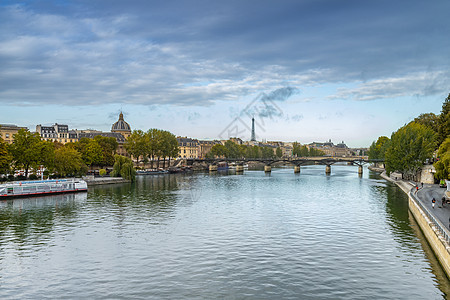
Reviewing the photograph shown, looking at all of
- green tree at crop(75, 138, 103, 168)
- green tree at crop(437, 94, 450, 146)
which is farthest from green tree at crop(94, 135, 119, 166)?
green tree at crop(437, 94, 450, 146)

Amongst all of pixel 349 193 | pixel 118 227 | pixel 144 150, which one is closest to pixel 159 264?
pixel 118 227

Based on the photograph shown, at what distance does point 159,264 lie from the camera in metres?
25.4

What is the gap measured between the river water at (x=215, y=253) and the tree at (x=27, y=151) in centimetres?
2079

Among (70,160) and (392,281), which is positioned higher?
(70,160)

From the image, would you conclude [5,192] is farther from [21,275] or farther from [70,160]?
[21,275]

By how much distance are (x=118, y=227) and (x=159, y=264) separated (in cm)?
1250

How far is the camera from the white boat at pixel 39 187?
5659 cm

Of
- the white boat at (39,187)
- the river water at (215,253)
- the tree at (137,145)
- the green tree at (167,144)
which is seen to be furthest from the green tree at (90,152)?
the river water at (215,253)

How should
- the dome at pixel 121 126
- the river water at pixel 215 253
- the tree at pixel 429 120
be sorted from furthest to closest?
the dome at pixel 121 126 < the tree at pixel 429 120 < the river water at pixel 215 253

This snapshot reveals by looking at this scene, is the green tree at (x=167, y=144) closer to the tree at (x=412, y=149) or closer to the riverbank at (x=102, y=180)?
the riverbank at (x=102, y=180)

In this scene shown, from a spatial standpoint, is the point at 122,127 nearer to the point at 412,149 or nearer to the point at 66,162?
the point at 66,162

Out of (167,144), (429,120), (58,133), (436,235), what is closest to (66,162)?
(167,144)

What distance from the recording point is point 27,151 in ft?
218

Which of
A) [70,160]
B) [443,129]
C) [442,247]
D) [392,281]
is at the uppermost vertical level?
[443,129]
